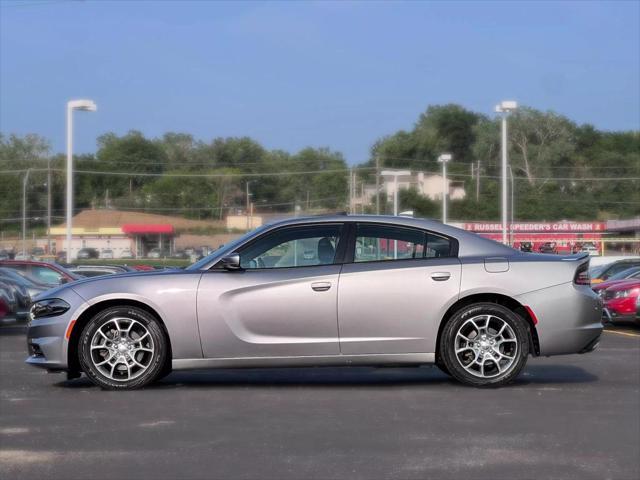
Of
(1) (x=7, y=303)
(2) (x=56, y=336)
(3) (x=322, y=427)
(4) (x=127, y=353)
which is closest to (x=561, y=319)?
(3) (x=322, y=427)

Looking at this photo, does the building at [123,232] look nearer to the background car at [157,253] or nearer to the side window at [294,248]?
the background car at [157,253]

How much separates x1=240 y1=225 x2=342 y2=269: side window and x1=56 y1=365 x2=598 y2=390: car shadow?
1037 mm

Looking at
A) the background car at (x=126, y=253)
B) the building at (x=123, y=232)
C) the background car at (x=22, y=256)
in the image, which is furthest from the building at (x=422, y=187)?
the background car at (x=22, y=256)

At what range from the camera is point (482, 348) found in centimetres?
804

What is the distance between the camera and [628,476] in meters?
5.23

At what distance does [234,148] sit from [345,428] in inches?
2607

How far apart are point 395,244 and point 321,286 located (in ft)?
2.63

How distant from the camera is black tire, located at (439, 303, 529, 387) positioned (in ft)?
26.2

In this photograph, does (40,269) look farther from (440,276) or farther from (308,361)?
(440,276)

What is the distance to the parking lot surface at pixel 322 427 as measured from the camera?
535 centimetres

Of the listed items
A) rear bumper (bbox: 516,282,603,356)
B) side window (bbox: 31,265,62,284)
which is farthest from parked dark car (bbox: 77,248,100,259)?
rear bumper (bbox: 516,282,603,356)

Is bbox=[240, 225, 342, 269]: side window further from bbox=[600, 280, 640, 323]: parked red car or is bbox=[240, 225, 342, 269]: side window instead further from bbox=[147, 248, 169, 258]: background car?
bbox=[147, 248, 169, 258]: background car

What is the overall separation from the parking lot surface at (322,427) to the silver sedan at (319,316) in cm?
26

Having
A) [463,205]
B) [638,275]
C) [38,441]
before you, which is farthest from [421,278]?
[463,205]
